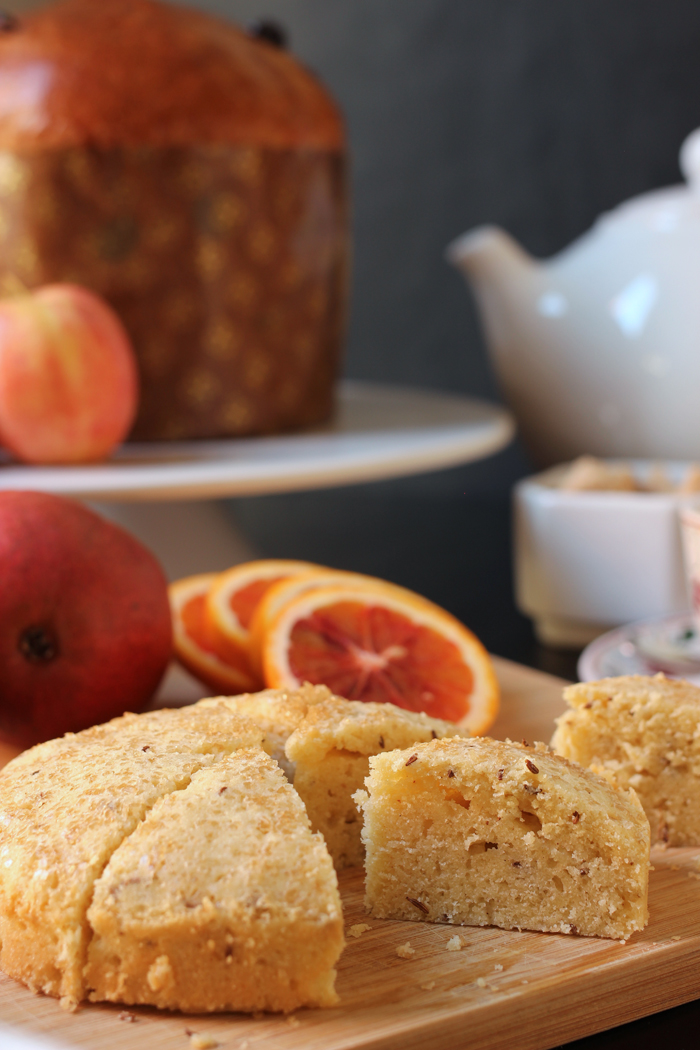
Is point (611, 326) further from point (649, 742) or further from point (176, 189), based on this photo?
point (649, 742)

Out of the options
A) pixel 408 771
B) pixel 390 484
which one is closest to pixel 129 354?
pixel 408 771

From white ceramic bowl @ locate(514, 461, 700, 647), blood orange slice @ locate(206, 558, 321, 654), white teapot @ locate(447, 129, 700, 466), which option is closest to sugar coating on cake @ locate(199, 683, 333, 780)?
blood orange slice @ locate(206, 558, 321, 654)

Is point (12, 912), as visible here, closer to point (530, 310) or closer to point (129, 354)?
point (129, 354)

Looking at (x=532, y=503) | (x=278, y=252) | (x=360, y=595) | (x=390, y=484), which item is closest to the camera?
(x=360, y=595)

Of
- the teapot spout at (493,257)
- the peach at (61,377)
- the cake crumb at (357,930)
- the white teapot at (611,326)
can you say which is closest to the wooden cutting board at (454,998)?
the cake crumb at (357,930)

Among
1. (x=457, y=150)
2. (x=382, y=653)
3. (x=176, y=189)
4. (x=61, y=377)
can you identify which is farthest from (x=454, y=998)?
(x=457, y=150)

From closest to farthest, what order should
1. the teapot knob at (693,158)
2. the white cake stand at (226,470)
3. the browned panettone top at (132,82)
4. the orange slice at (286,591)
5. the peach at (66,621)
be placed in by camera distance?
the peach at (66,621), the orange slice at (286,591), the white cake stand at (226,470), the browned panettone top at (132,82), the teapot knob at (693,158)

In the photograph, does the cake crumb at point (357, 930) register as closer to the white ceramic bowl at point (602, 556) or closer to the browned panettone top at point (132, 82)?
the white ceramic bowl at point (602, 556)
